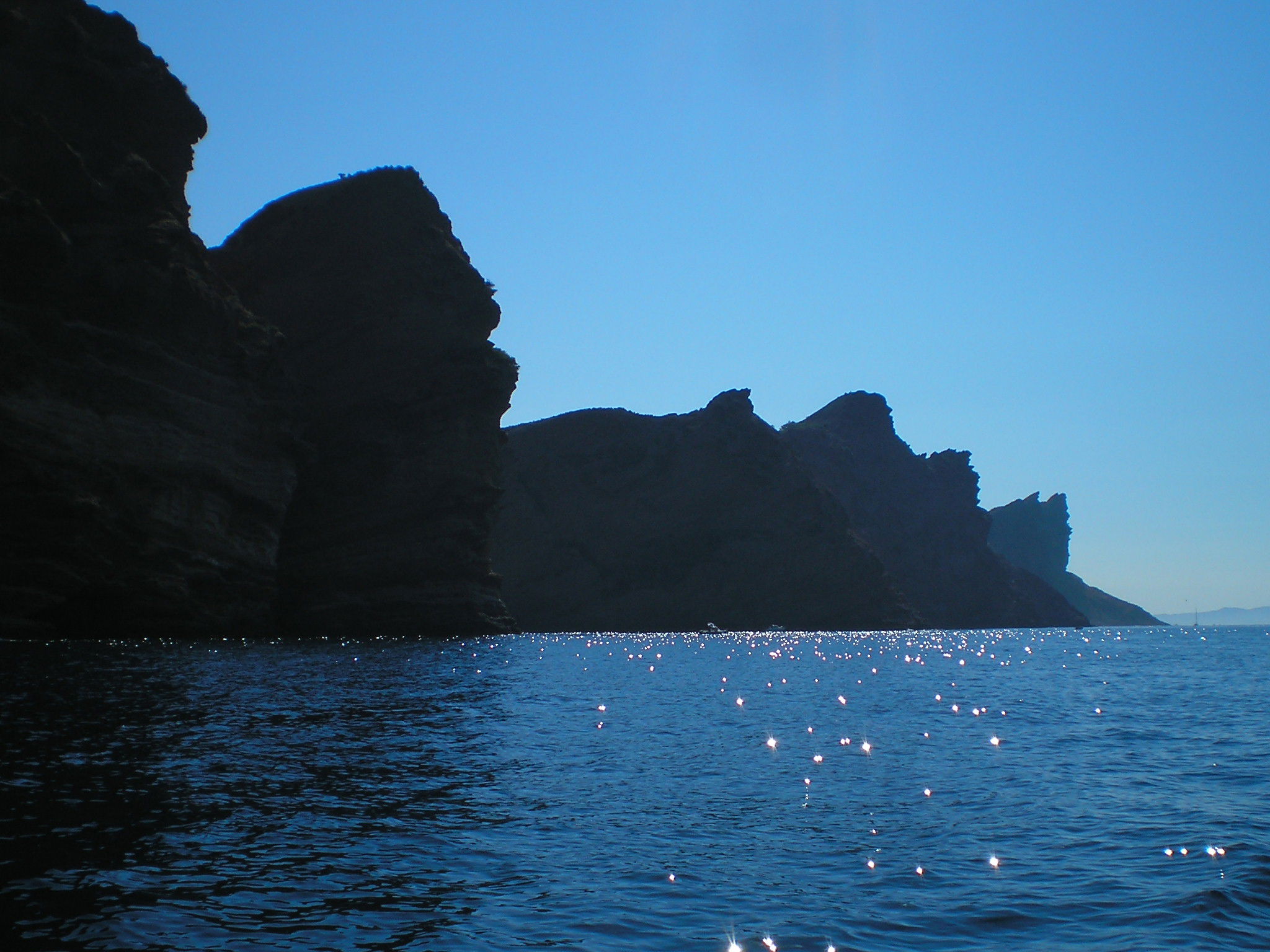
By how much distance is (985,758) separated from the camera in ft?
94.2

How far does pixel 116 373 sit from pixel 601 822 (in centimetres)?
5711

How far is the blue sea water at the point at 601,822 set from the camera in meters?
12.9

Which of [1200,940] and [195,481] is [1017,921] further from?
[195,481]

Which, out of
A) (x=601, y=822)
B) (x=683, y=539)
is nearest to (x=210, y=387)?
(x=601, y=822)

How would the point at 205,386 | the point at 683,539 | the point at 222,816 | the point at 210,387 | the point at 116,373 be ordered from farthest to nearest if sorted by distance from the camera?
1. the point at 683,539
2. the point at 210,387
3. the point at 205,386
4. the point at 116,373
5. the point at 222,816

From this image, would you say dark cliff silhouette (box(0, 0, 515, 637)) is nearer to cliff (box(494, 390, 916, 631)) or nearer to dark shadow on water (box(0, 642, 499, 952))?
dark shadow on water (box(0, 642, 499, 952))

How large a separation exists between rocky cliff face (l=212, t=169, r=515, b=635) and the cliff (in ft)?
226

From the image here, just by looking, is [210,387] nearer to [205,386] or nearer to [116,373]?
[205,386]

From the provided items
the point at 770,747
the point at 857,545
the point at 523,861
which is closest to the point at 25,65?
the point at 770,747

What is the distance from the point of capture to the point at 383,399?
319 ft

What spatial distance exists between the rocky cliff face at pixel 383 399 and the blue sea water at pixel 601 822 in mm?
46035

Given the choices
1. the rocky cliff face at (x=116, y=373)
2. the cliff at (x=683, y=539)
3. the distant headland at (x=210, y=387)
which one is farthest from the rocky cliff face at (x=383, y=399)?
the cliff at (x=683, y=539)

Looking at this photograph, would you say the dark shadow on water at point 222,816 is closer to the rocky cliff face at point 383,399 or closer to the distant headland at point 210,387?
the distant headland at point 210,387

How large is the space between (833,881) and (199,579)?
62.2m
